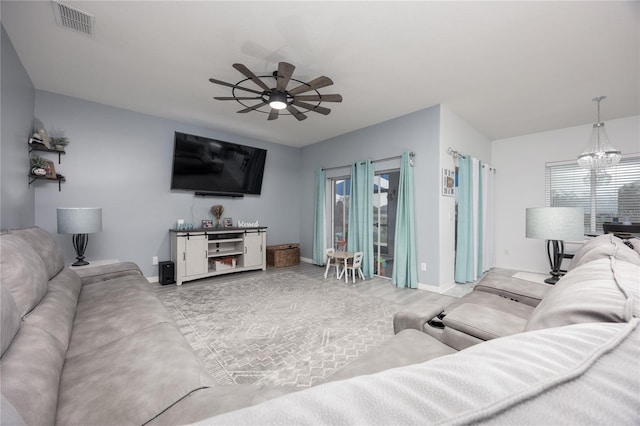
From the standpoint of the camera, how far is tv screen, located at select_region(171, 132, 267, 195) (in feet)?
14.5

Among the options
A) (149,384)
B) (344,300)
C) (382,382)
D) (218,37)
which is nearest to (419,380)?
(382,382)

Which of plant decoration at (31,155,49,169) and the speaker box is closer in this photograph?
plant decoration at (31,155,49,169)

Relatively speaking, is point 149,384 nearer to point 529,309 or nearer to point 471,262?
point 529,309

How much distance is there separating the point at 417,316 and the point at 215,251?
13.3ft

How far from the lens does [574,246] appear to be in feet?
15.3

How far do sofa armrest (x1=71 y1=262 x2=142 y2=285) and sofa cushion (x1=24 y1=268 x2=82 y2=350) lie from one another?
0.48 metres

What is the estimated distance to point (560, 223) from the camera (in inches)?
82.1

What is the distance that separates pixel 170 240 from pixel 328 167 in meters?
3.37

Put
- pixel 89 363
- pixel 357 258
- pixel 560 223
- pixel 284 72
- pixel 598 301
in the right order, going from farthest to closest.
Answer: pixel 357 258
pixel 284 72
pixel 560 223
pixel 89 363
pixel 598 301

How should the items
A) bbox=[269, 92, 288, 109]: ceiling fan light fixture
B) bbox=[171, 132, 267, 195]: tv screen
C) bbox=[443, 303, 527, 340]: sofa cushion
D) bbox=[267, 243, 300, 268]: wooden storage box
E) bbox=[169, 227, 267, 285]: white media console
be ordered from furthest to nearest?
bbox=[267, 243, 300, 268]: wooden storage box, bbox=[171, 132, 267, 195]: tv screen, bbox=[169, 227, 267, 285]: white media console, bbox=[269, 92, 288, 109]: ceiling fan light fixture, bbox=[443, 303, 527, 340]: sofa cushion

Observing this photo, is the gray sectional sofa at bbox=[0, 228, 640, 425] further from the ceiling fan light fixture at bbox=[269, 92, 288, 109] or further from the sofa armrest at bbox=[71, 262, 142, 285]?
the ceiling fan light fixture at bbox=[269, 92, 288, 109]

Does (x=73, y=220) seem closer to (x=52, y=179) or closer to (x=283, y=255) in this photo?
(x=52, y=179)

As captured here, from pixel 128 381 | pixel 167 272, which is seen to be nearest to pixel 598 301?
pixel 128 381

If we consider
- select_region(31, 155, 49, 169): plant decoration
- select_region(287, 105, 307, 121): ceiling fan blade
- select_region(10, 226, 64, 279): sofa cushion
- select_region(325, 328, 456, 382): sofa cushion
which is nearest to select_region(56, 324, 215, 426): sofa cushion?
select_region(325, 328, 456, 382): sofa cushion
